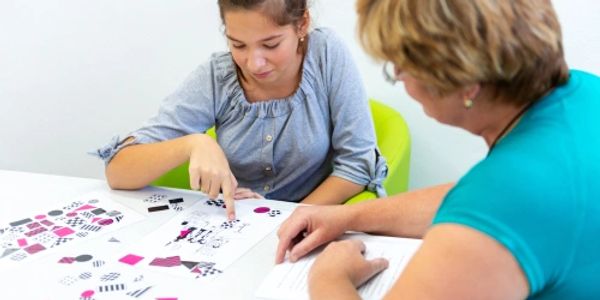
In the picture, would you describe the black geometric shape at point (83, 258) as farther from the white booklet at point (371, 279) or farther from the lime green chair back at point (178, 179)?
the lime green chair back at point (178, 179)

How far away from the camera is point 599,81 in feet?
2.81

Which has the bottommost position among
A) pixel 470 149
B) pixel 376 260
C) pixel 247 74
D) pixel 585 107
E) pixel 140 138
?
pixel 470 149

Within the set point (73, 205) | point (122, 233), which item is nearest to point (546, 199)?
point (122, 233)

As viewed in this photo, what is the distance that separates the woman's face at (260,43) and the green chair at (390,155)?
0.43 meters

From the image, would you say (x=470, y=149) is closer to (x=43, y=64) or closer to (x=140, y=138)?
(x=140, y=138)

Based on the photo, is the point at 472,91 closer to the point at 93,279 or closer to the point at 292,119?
the point at 93,279

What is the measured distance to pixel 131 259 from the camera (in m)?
1.20

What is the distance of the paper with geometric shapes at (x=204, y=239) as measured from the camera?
1.17m

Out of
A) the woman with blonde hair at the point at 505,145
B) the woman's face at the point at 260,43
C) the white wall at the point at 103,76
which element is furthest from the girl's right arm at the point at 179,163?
the white wall at the point at 103,76

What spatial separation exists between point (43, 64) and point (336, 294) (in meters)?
2.18

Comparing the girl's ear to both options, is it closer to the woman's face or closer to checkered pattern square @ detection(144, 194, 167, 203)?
the woman's face

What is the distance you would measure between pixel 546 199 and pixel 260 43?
0.93 meters

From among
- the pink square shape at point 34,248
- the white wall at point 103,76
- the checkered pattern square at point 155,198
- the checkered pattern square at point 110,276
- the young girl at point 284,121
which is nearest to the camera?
the checkered pattern square at point 110,276

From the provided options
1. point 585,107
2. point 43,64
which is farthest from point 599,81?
point 43,64
